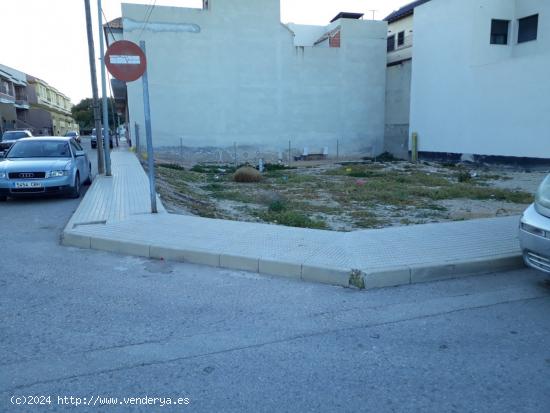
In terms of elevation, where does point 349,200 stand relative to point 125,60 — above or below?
below

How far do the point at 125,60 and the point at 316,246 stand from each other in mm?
4684

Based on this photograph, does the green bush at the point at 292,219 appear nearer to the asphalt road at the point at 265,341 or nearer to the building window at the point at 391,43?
the asphalt road at the point at 265,341

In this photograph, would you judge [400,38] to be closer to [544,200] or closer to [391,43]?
[391,43]

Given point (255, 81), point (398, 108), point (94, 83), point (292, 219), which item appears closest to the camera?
point (292, 219)

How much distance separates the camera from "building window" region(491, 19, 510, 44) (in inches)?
947

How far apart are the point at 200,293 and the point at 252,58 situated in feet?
87.1

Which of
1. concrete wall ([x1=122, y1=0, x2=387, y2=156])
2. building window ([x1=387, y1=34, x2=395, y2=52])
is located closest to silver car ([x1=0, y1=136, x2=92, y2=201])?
concrete wall ([x1=122, y1=0, x2=387, y2=156])

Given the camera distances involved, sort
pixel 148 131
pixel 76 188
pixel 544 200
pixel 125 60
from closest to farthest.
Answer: pixel 544 200 → pixel 125 60 → pixel 148 131 → pixel 76 188

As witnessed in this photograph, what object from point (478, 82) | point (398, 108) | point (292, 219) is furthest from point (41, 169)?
point (398, 108)

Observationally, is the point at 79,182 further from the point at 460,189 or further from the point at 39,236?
the point at 460,189

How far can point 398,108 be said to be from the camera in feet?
104

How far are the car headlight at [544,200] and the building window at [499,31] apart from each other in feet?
73.6

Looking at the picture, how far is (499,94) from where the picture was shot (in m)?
21.7

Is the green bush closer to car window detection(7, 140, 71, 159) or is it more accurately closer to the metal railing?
car window detection(7, 140, 71, 159)
